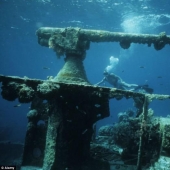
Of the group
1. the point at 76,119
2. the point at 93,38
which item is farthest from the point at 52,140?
the point at 93,38

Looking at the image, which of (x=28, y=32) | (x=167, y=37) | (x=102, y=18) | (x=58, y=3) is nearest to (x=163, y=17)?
(x=102, y=18)

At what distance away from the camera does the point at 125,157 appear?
777 centimetres

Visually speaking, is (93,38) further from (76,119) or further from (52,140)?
(52,140)

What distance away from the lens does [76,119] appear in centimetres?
696

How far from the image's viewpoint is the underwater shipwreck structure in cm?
581

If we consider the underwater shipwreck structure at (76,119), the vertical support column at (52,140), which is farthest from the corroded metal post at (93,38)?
the vertical support column at (52,140)

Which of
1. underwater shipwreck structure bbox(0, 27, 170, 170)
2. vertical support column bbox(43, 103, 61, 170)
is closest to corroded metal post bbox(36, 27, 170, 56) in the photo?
underwater shipwreck structure bbox(0, 27, 170, 170)

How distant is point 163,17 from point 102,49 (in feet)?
62.2

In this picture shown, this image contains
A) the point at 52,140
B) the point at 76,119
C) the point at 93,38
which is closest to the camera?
the point at 52,140

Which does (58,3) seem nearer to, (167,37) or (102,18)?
(102,18)

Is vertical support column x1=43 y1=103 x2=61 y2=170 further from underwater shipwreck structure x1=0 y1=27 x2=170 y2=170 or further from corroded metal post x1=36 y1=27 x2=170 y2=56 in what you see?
corroded metal post x1=36 y1=27 x2=170 y2=56

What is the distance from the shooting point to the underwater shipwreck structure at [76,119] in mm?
5812

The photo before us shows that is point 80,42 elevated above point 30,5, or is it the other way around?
point 30,5

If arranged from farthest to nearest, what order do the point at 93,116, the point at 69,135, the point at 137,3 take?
the point at 137,3 < the point at 93,116 < the point at 69,135
